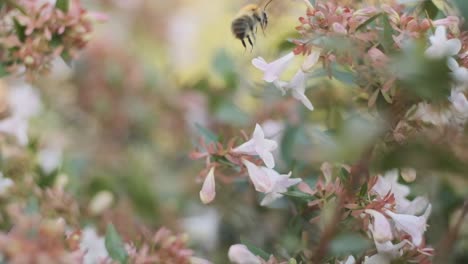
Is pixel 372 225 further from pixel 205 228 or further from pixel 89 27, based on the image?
pixel 205 228

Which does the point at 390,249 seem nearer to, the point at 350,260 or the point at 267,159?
the point at 350,260

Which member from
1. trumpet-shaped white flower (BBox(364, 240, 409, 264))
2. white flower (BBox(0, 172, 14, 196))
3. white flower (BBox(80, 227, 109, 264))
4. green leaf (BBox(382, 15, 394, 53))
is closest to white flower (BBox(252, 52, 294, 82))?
green leaf (BBox(382, 15, 394, 53))

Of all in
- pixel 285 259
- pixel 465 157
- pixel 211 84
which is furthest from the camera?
pixel 211 84

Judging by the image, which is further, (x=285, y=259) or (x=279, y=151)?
(x=279, y=151)

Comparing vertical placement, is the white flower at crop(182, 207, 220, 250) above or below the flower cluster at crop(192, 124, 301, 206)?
below

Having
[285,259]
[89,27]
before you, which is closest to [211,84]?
[89,27]

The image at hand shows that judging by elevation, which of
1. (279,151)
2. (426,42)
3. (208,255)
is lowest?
(208,255)

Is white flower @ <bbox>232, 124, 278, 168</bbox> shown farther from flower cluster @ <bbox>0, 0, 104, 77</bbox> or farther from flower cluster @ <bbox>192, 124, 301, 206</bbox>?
flower cluster @ <bbox>0, 0, 104, 77</bbox>

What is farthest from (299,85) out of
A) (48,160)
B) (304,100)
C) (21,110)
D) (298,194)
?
(21,110)
